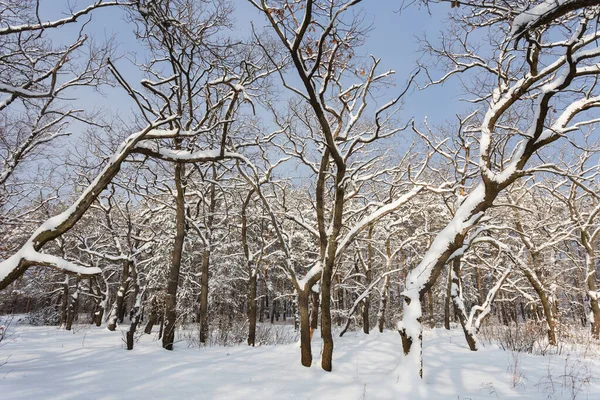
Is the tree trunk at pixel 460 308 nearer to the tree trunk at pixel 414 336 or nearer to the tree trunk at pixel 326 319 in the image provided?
the tree trunk at pixel 414 336

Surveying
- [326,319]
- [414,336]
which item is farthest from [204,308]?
[414,336]

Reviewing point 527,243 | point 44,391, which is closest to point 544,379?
point 527,243

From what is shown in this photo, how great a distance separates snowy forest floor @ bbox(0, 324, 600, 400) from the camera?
194 inches

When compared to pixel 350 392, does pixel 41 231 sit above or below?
above

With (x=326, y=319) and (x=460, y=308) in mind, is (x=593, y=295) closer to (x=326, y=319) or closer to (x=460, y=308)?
(x=460, y=308)

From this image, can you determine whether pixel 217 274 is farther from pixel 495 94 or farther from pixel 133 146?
pixel 495 94

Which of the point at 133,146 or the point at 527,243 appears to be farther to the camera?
the point at 527,243

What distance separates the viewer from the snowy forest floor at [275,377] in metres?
4.94

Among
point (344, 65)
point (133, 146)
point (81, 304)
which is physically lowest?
point (81, 304)

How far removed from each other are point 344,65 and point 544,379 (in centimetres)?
749

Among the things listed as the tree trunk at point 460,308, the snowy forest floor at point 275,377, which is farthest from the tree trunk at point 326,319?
the tree trunk at point 460,308

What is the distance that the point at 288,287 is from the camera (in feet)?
117

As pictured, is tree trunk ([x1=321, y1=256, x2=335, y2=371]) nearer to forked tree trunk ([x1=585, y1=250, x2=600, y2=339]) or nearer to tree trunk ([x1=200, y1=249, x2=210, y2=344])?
tree trunk ([x1=200, y1=249, x2=210, y2=344])

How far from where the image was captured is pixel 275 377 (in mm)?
6043
